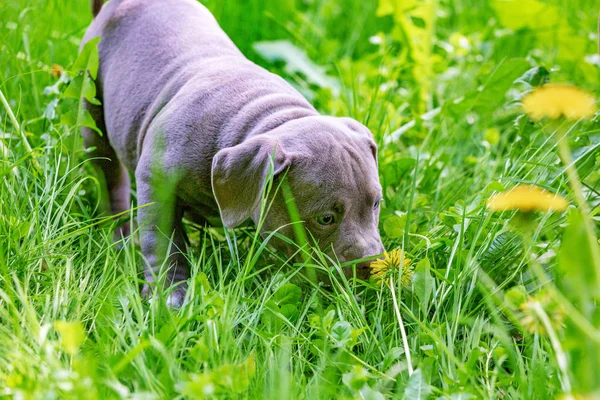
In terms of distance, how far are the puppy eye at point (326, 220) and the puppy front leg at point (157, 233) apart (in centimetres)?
62

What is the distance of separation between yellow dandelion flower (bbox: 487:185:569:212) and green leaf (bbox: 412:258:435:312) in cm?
33

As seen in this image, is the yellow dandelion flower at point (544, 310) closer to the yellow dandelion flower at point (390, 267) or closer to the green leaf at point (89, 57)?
the yellow dandelion flower at point (390, 267)

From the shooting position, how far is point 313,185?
8.86 ft

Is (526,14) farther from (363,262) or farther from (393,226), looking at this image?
(363,262)

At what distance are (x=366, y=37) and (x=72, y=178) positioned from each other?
10.3ft

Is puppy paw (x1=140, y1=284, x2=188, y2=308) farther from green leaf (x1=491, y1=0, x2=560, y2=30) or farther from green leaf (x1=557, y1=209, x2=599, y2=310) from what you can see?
green leaf (x1=491, y1=0, x2=560, y2=30)

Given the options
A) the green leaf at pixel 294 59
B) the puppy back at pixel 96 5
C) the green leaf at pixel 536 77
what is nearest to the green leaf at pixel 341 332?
the green leaf at pixel 536 77

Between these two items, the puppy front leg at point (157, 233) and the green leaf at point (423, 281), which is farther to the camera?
the puppy front leg at point (157, 233)

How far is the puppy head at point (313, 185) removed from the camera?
8.82 feet

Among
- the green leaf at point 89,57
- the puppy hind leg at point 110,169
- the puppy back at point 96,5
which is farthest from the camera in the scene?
the puppy back at point 96,5

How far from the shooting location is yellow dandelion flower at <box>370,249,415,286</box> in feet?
8.72

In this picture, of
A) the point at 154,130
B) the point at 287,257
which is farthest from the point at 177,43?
the point at 287,257

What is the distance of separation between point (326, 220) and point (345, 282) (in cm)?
29

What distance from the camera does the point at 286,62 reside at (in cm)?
521
